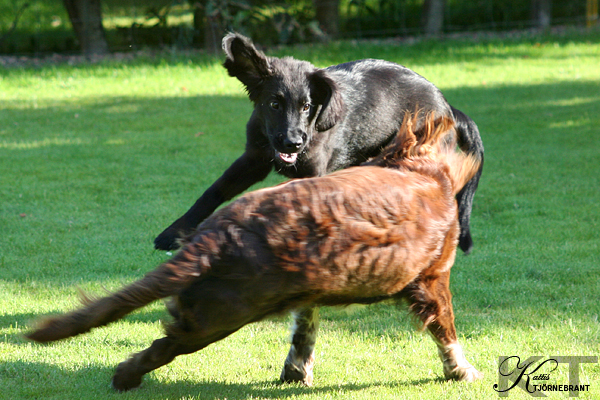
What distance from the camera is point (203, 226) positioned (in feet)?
9.48

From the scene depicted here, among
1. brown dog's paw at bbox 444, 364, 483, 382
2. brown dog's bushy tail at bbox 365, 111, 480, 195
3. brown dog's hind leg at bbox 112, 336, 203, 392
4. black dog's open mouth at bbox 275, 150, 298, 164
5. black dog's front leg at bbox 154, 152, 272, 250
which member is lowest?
brown dog's paw at bbox 444, 364, 483, 382

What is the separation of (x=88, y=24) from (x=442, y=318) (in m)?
14.5

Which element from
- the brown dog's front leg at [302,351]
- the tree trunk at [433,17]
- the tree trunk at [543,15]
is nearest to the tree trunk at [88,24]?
the tree trunk at [433,17]

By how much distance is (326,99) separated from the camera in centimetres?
496

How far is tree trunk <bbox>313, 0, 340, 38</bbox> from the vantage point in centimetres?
1736

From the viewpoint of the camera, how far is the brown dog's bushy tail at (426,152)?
11.1 ft

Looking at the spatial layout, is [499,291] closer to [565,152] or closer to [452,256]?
[452,256]

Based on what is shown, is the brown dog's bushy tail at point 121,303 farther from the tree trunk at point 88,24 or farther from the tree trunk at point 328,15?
the tree trunk at point 328,15

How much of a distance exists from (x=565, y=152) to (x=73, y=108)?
8.22 metres

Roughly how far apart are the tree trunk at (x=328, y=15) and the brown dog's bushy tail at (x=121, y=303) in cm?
1533

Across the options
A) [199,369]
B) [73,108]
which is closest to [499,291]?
[199,369]

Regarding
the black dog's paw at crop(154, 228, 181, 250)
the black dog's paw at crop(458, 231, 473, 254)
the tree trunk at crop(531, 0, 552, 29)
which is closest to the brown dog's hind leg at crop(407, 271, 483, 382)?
the black dog's paw at crop(458, 231, 473, 254)

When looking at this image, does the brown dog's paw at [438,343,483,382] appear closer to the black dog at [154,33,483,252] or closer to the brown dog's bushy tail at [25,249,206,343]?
the black dog at [154,33,483,252]

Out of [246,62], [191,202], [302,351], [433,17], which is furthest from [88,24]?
[302,351]
